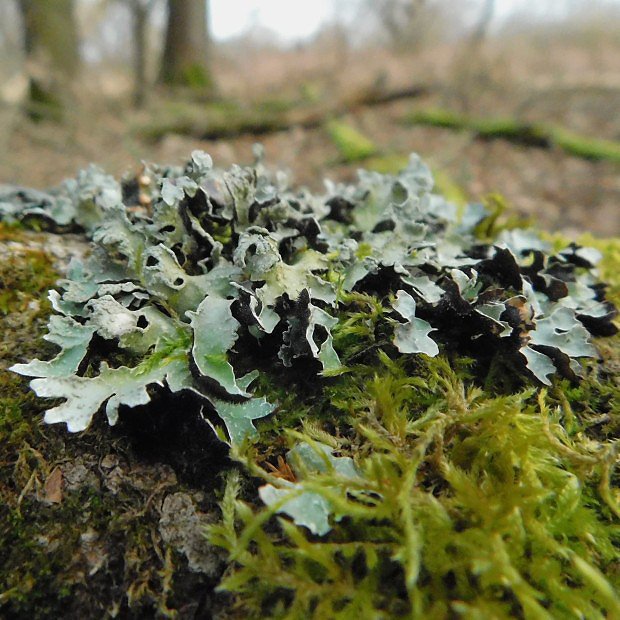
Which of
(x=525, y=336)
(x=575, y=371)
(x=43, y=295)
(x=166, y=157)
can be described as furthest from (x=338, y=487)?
(x=166, y=157)

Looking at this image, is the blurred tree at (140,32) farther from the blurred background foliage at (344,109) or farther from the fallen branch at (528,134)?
the fallen branch at (528,134)

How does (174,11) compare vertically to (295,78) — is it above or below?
above

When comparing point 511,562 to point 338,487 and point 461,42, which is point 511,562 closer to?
point 338,487

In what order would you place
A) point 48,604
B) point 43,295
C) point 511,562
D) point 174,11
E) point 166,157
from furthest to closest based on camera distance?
point 174,11
point 166,157
point 43,295
point 48,604
point 511,562

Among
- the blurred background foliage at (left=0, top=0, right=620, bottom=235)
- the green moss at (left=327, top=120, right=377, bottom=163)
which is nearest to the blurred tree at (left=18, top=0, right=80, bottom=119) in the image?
the blurred background foliage at (left=0, top=0, right=620, bottom=235)

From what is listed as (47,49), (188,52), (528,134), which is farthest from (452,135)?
(47,49)

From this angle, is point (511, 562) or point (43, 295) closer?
point (511, 562)

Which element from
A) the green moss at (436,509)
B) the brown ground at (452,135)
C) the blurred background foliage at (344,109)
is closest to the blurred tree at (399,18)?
the blurred background foliage at (344,109)
